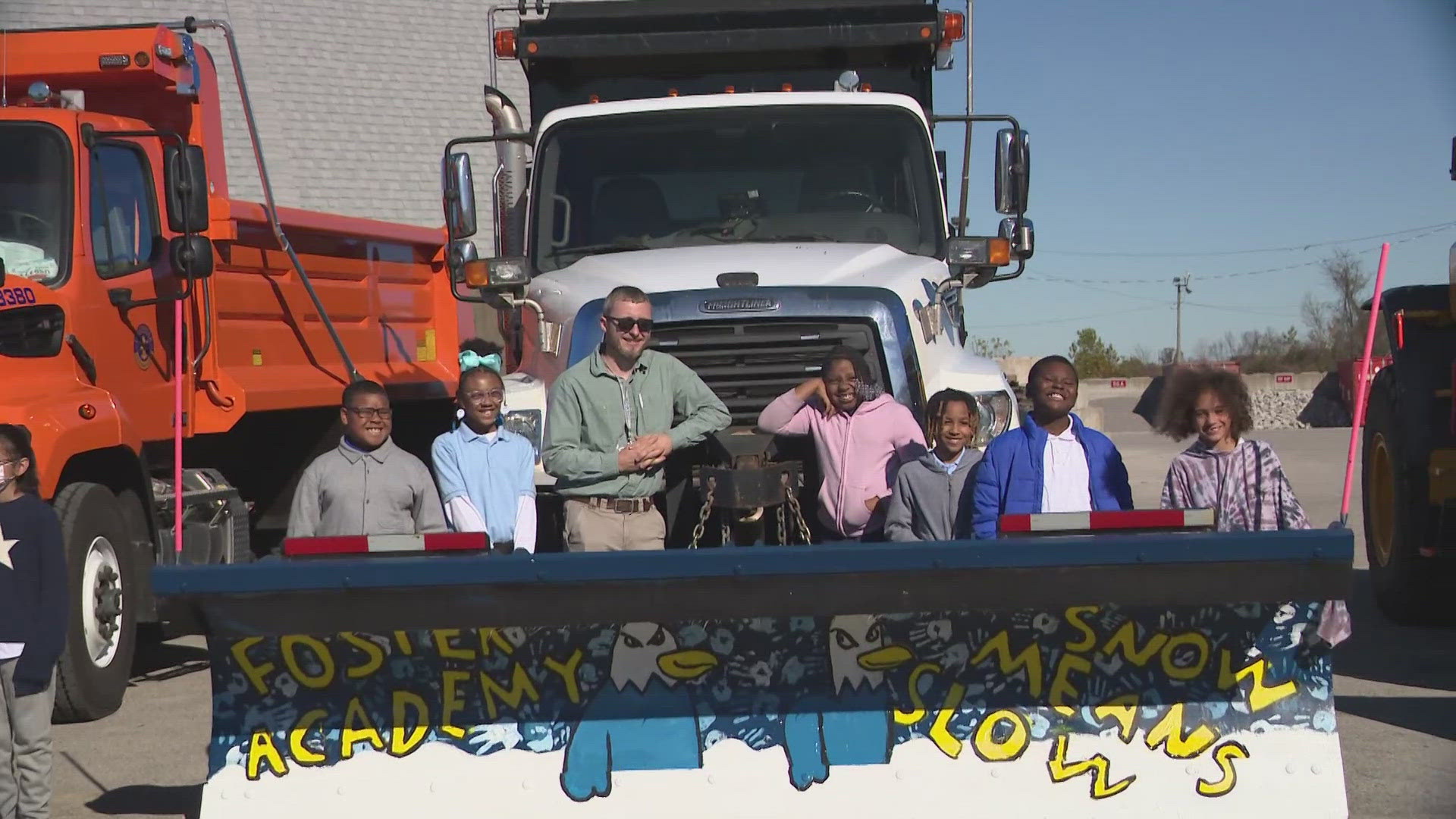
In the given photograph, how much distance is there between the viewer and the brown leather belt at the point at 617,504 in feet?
18.9

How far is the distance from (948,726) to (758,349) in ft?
7.05

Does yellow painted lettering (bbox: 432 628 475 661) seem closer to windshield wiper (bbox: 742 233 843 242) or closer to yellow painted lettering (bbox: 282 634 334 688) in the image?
yellow painted lettering (bbox: 282 634 334 688)

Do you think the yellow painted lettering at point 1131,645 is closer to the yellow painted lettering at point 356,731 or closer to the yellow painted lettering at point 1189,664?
the yellow painted lettering at point 1189,664

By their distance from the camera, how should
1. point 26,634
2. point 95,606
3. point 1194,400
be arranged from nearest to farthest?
point 26,634 < point 1194,400 < point 95,606

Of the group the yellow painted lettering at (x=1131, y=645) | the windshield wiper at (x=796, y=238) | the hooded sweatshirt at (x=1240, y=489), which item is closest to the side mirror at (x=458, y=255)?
the windshield wiper at (x=796, y=238)

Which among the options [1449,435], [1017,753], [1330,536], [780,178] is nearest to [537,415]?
[780,178]

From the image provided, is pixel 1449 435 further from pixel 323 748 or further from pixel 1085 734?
pixel 323 748

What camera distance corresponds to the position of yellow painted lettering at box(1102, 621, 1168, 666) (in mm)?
4816

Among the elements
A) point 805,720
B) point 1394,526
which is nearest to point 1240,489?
point 805,720

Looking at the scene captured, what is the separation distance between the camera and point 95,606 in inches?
308

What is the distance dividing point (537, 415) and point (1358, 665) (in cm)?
447

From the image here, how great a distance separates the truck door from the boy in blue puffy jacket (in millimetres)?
4787

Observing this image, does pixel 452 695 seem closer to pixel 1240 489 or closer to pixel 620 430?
pixel 620 430

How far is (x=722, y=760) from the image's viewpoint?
4820mm
